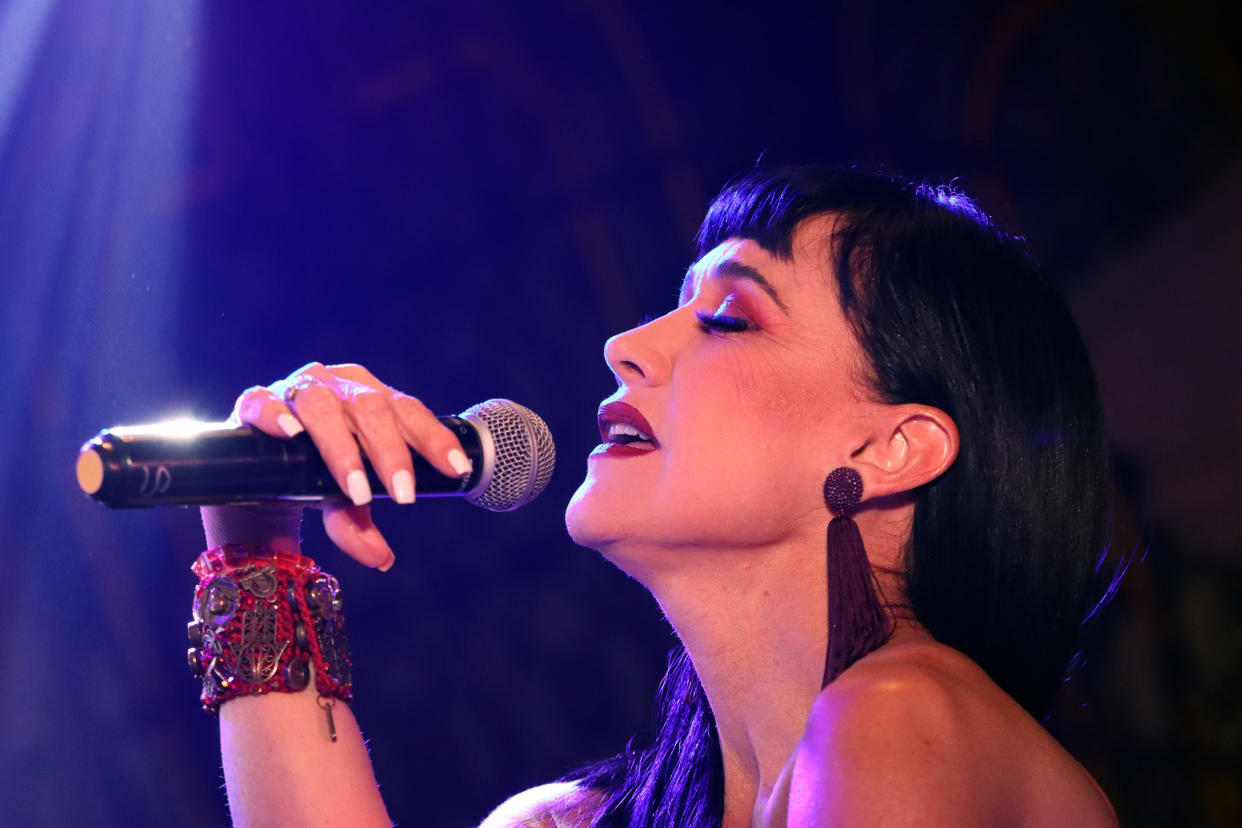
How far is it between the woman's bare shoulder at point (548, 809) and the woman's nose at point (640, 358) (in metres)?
0.79

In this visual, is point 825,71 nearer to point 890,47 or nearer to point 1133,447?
point 890,47

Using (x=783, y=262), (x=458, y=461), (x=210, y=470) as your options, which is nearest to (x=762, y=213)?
(x=783, y=262)

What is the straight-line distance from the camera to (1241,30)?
2340 mm

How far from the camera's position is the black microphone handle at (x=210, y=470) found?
1.01m

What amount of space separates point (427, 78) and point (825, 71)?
0.98 m

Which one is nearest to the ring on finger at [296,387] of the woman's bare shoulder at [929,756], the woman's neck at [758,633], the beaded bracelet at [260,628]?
the beaded bracelet at [260,628]

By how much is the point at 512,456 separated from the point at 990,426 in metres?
0.67

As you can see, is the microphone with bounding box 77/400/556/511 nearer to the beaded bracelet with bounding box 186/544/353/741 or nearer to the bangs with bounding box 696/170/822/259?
the beaded bracelet with bounding box 186/544/353/741

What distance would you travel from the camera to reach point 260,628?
142 cm

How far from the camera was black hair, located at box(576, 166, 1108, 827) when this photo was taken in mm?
1459

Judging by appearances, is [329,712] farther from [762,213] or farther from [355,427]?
[762,213]

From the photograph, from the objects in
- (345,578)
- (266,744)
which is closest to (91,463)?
(266,744)

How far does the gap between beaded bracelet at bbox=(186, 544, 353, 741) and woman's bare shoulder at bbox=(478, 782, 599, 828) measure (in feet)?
1.73

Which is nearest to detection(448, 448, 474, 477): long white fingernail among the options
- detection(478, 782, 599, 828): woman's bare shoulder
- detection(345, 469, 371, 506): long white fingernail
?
detection(345, 469, 371, 506): long white fingernail
